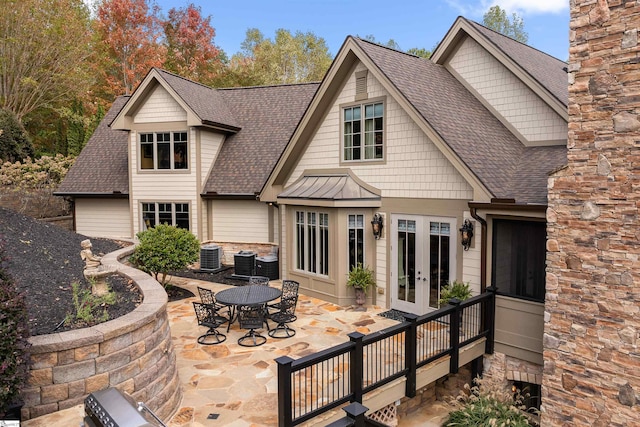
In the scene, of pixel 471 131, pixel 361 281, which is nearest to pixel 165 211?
pixel 361 281

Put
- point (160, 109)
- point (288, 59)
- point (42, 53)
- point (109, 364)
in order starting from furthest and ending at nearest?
point (288, 59) → point (42, 53) → point (160, 109) → point (109, 364)

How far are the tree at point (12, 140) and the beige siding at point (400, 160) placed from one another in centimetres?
1947

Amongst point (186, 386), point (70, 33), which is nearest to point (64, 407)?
point (186, 386)

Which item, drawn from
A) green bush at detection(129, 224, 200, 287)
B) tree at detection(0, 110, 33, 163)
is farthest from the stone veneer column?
tree at detection(0, 110, 33, 163)

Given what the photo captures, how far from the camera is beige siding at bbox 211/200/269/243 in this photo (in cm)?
1546

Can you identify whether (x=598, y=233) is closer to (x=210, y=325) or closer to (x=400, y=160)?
(x=400, y=160)

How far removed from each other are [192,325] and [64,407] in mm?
4927

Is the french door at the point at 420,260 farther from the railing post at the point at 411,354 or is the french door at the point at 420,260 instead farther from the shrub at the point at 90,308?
the shrub at the point at 90,308

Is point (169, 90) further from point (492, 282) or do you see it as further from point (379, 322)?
point (492, 282)

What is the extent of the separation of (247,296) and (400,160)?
479cm

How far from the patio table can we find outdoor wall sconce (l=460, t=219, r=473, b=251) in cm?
402

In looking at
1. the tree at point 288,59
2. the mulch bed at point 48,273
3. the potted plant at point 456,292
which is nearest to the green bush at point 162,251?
the mulch bed at point 48,273

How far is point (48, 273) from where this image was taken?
750cm

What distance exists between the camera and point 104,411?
268cm
